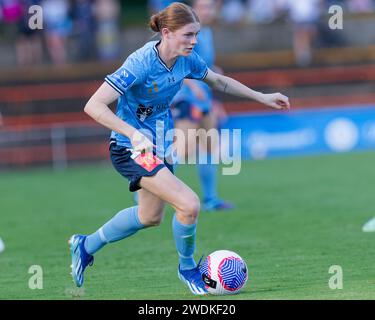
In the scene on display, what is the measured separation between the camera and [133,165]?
6.55 m

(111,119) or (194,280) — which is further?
(194,280)

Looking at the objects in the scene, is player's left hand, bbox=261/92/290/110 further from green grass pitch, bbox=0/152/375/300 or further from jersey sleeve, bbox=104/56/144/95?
green grass pitch, bbox=0/152/375/300

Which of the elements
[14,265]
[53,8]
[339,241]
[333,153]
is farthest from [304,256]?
[53,8]

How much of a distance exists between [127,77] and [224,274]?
59.2 inches

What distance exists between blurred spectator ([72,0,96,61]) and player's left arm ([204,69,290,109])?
45.7ft

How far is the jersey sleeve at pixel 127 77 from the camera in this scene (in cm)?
638

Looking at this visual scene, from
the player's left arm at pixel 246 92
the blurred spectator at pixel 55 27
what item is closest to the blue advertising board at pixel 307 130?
the blurred spectator at pixel 55 27

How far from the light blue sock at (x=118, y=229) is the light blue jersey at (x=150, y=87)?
1.70ft

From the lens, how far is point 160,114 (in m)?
6.88

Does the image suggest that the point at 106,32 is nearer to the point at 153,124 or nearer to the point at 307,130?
the point at 307,130

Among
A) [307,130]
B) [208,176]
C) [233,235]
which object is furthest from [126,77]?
[307,130]

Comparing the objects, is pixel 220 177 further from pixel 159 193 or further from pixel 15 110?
pixel 159 193

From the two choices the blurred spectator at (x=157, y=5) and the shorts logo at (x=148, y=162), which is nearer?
the shorts logo at (x=148, y=162)

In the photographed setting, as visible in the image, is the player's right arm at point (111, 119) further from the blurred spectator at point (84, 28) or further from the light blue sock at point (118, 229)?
the blurred spectator at point (84, 28)
